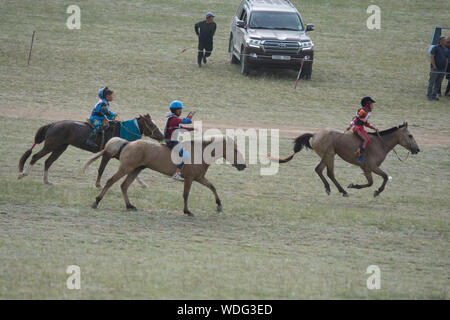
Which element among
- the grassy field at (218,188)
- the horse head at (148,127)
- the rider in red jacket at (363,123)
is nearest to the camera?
the grassy field at (218,188)

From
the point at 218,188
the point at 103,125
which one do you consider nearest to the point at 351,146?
the point at 218,188

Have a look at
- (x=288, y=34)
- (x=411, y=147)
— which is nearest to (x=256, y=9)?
(x=288, y=34)

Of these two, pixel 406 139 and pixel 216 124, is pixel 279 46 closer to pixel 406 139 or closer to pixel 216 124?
pixel 216 124

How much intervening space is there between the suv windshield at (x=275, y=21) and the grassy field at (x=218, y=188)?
6.33 ft

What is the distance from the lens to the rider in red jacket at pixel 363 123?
14367mm

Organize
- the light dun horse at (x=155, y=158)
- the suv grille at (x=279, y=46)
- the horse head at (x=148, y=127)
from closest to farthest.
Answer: the light dun horse at (x=155, y=158)
the horse head at (x=148, y=127)
the suv grille at (x=279, y=46)

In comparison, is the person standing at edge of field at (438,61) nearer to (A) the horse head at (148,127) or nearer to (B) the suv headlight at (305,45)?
(B) the suv headlight at (305,45)

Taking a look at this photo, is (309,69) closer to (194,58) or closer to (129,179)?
(194,58)

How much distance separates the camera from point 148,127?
1368 centimetres

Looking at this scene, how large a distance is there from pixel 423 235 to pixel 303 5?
25735mm

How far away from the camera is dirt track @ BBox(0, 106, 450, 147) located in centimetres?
1997

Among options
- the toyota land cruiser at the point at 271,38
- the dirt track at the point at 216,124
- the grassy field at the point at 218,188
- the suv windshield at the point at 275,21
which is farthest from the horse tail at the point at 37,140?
the suv windshield at the point at 275,21

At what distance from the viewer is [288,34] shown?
2484 cm

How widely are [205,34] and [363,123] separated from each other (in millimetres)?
12566
